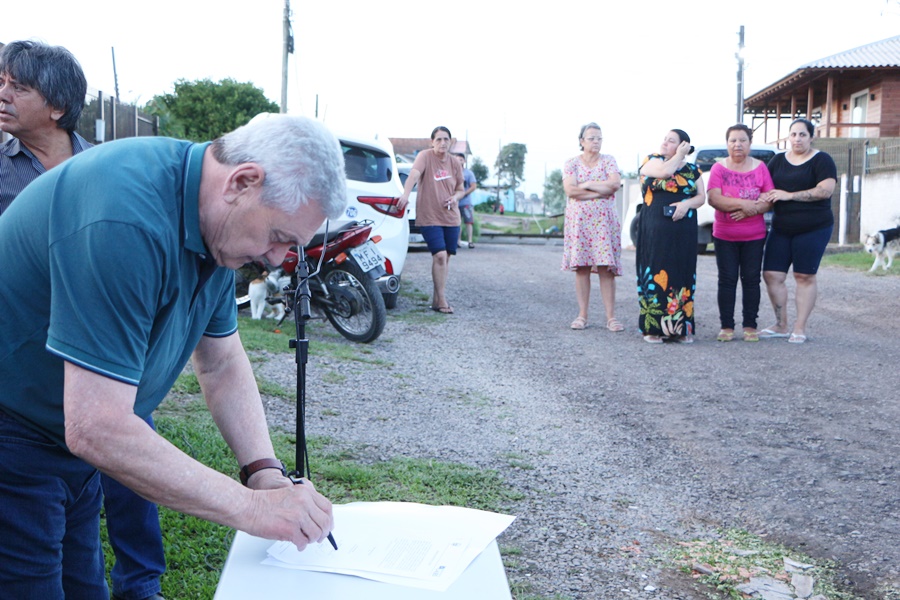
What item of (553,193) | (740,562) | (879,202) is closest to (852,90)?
(879,202)

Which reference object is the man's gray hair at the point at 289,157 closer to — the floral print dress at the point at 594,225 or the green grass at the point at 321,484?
the green grass at the point at 321,484

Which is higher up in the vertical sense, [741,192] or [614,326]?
[741,192]

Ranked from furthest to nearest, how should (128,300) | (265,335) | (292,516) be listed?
1. (265,335)
2. (292,516)
3. (128,300)

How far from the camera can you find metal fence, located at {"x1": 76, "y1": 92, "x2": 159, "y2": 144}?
13656mm

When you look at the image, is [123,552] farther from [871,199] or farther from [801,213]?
[871,199]

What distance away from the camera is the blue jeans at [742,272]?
777 cm

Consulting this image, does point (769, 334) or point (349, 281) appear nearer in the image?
point (349, 281)

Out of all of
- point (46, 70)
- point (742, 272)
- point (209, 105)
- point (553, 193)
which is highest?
point (209, 105)

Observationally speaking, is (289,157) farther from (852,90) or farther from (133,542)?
(852,90)

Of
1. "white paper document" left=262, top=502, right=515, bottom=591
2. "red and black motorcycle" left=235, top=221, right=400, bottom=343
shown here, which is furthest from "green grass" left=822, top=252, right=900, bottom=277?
"white paper document" left=262, top=502, right=515, bottom=591

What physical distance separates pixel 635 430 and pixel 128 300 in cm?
387

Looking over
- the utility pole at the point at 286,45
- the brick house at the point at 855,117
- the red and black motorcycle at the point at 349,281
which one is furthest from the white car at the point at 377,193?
the utility pole at the point at 286,45

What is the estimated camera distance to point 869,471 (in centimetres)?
423

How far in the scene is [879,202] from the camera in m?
21.0
